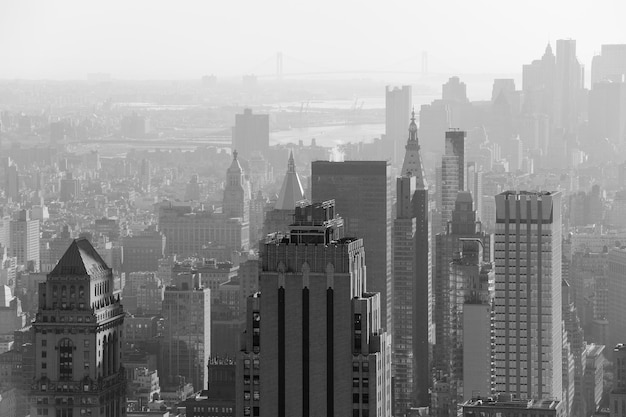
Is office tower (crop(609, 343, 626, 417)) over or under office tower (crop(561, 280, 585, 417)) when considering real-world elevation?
under

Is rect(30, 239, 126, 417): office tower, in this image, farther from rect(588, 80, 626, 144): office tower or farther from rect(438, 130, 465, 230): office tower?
rect(588, 80, 626, 144): office tower

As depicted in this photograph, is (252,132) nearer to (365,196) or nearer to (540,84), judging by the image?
(365,196)

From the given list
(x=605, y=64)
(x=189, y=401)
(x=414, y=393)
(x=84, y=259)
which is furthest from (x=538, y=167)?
(x=84, y=259)

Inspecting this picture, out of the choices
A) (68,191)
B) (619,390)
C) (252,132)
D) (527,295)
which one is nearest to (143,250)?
(68,191)

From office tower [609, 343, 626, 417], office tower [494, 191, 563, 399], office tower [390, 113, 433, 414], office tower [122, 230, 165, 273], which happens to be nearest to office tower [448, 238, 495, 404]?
office tower [494, 191, 563, 399]

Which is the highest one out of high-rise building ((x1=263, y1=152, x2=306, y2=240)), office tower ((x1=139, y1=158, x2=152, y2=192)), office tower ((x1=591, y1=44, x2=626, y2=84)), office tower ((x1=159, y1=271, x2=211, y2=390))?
office tower ((x1=591, y1=44, x2=626, y2=84))

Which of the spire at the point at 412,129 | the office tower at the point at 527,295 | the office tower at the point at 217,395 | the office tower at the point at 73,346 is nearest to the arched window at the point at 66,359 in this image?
the office tower at the point at 73,346

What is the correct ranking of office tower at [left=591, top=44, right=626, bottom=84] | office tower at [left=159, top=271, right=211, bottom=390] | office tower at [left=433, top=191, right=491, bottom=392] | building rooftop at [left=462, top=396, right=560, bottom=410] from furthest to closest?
1. office tower at [left=591, top=44, right=626, bottom=84]
2. office tower at [left=433, top=191, right=491, bottom=392]
3. office tower at [left=159, top=271, right=211, bottom=390]
4. building rooftop at [left=462, top=396, right=560, bottom=410]
